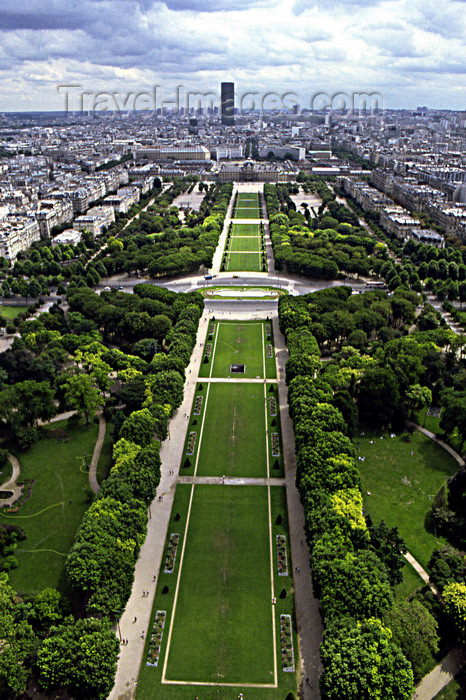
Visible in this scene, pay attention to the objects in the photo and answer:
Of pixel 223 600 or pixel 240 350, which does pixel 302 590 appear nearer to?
pixel 223 600

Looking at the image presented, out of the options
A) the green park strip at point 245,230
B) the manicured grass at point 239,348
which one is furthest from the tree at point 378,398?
the green park strip at point 245,230

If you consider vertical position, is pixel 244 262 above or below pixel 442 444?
above

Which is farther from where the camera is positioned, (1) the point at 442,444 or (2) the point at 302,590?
(1) the point at 442,444

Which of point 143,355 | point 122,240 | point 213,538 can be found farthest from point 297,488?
point 122,240

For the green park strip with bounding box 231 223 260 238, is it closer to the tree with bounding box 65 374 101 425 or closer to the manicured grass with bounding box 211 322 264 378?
the manicured grass with bounding box 211 322 264 378

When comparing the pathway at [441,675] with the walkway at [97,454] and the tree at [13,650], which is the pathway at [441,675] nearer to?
the tree at [13,650]

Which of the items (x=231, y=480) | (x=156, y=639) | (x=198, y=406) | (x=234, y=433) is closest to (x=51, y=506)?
(x=231, y=480)
